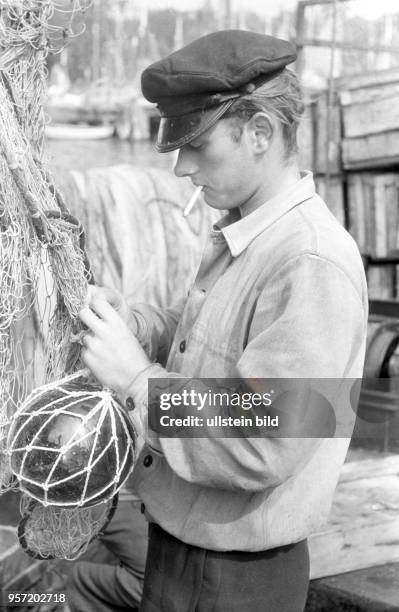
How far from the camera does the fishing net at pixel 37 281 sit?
6.54 ft

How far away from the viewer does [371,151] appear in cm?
Answer: 676

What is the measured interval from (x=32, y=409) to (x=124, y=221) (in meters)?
3.46

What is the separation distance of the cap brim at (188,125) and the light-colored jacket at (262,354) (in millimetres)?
236

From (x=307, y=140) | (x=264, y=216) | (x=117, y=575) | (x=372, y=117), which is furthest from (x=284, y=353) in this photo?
(x=307, y=140)

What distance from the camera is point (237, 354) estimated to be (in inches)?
76.8

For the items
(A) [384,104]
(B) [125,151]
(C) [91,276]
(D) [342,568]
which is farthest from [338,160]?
(B) [125,151]

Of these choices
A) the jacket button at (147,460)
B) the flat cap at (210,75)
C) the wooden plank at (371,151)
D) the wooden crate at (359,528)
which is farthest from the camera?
the wooden plank at (371,151)

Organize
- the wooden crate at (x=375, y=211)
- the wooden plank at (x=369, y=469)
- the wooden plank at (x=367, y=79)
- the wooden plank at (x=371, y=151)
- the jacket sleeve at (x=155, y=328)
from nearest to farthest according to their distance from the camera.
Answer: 1. the jacket sleeve at (x=155, y=328)
2. the wooden plank at (x=369, y=469)
3. the wooden plank at (x=371, y=151)
4. the wooden plank at (x=367, y=79)
5. the wooden crate at (x=375, y=211)

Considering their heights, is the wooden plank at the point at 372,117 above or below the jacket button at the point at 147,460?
below

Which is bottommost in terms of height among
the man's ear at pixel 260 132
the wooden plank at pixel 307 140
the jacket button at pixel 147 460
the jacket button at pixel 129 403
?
the wooden plank at pixel 307 140

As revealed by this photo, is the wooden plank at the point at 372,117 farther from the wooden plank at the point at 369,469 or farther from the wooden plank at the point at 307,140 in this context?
the wooden plank at the point at 369,469

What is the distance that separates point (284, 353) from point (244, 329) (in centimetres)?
20

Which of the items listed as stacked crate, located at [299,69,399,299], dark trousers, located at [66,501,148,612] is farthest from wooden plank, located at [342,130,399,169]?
dark trousers, located at [66,501,148,612]

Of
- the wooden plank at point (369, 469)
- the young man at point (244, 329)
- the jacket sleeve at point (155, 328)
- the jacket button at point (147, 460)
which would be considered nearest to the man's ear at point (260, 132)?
the young man at point (244, 329)
